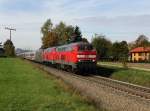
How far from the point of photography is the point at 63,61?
45.9m

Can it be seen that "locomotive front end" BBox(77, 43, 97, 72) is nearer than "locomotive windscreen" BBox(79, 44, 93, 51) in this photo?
Yes

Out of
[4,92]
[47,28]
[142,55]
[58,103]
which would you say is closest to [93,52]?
[4,92]

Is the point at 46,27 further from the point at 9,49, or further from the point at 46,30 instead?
the point at 9,49

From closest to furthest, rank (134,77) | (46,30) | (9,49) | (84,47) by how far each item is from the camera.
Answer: (134,77)
(84,47)
(9,49)
(46,30)

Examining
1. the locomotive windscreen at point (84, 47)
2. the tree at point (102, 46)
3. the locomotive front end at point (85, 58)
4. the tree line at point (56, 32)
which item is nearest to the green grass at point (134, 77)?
the locomotive front end at point (85, 58)

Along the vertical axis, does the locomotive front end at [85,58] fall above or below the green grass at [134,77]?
above

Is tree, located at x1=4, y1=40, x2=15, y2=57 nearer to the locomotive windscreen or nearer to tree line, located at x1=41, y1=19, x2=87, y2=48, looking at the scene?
tree line, located at x1=41, y1=19, x2=87, y2=48

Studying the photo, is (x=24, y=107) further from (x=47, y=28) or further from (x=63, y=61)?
(x=47, y=28)

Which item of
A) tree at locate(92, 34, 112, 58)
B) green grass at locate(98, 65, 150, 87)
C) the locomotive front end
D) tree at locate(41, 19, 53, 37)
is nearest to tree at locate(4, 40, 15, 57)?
tree at locate(41, 19, 53, 37)

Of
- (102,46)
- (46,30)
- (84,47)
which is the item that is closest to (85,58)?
(84,47)

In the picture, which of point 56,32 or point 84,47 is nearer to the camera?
point 84,47

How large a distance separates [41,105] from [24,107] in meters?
0.76

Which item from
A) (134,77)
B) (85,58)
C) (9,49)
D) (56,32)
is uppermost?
(56,32)

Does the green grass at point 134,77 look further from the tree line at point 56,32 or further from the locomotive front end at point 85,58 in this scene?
the tree line at point 56,32
